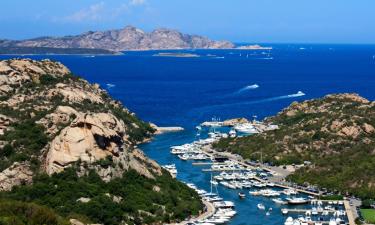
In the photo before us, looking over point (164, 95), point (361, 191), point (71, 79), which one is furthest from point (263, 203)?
point (164, 95)

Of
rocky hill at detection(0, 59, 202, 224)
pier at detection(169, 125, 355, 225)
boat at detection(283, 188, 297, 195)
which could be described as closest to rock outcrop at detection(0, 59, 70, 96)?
rocky hill at detection(0, 59, 202, 224)

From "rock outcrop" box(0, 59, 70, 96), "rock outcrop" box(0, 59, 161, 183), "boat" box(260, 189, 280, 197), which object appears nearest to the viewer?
"rock outcrop" box(0, 59, 161, 183)

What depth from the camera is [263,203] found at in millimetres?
69625

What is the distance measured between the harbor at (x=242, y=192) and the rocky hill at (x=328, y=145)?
3108 millimetres

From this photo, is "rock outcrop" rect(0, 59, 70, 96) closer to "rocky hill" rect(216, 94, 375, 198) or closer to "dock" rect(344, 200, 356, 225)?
"rocky hill" rect(216, 94, 375, 198)

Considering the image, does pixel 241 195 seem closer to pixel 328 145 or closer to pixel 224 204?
pixel 224 204

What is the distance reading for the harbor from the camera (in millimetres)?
63594

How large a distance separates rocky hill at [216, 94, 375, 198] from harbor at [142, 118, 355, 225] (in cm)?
311

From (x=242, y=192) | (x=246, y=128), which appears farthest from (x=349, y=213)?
(x=246, y=128)

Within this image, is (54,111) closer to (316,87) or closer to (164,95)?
(164,95)

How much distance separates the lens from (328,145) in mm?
89062

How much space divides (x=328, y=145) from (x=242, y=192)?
19653 millimetres

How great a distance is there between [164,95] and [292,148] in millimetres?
86364

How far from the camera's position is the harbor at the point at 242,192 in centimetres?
6359
